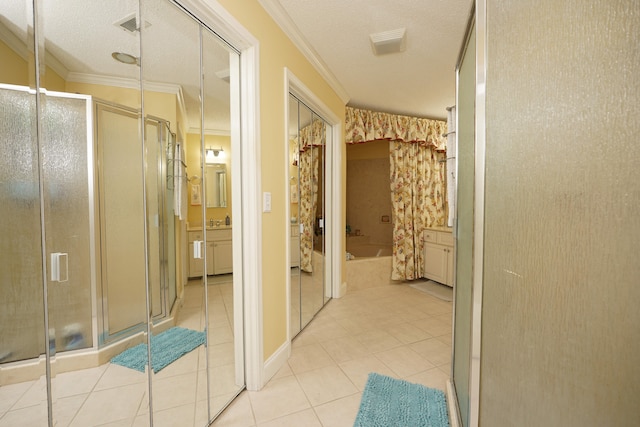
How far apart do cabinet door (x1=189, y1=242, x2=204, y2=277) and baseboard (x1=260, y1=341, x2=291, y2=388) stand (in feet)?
2.69

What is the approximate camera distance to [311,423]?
1.46 m

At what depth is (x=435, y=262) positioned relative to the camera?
3916mm

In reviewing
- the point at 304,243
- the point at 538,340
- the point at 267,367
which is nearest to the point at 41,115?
the point at 538,340

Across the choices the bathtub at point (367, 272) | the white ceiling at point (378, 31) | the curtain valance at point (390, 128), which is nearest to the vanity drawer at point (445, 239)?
the bathtub at point (367, 272)

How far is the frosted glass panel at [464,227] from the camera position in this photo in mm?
1178

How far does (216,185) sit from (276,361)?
50.6 inches

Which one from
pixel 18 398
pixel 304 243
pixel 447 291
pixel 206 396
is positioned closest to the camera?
pixel 18 398

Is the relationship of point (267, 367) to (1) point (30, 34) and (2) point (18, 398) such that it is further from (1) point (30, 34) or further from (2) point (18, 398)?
(1) point (30, 34)

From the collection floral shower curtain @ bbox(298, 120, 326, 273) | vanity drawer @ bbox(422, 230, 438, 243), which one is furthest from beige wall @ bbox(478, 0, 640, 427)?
vanity drawer @ bbox(422, 230, 438, 243)

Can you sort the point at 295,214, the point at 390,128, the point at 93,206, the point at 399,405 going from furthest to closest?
1. the point at 390,128
2. the point at 295,214
3. the point at 399,405
4. the point at 93,206

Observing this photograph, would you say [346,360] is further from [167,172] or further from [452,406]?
[167,172]

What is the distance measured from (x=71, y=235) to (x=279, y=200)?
1.23 metres

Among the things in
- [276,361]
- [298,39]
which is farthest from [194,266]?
[298,39]

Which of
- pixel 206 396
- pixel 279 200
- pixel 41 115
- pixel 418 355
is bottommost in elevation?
pixel 418 355
